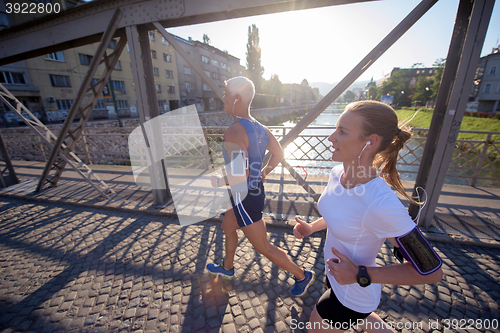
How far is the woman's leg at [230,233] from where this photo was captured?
225cm

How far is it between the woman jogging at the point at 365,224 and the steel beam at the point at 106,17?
2627 mm

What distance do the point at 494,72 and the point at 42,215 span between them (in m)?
59.3

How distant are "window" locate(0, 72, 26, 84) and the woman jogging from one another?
33580 mm

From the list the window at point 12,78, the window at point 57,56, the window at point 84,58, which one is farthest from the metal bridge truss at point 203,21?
the window at point 84,58

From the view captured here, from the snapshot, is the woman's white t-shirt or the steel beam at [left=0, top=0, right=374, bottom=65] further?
the steel beam at [left=0, top=0, right=374, bottom=65]

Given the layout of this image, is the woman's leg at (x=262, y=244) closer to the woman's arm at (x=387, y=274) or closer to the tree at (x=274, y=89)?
the woman's arm at (x=387, y=274)

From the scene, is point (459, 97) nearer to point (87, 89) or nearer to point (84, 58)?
point (87, 89)

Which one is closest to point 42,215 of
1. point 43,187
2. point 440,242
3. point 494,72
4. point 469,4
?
point 43,187

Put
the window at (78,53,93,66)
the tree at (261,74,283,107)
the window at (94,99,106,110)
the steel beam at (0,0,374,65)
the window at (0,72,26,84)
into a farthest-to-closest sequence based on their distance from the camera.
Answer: the tree at (261,74,283,107) < the window at (94,99,106,110) < the window at (78,53,93,66) < the window at (0,72,26,84) < the steel beam at (0,0,374,65)

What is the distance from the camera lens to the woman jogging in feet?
3.22

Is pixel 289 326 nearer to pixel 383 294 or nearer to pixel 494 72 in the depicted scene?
pixel 383 294

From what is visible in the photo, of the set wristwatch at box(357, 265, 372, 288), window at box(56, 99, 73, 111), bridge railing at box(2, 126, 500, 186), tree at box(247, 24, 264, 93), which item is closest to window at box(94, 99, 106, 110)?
window at box(56, 99, 73, 111)

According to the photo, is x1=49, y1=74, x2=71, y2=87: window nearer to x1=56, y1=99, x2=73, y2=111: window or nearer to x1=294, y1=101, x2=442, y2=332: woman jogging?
x1=56, y1=99, x2=73, y2=111: window

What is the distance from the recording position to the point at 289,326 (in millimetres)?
1963
